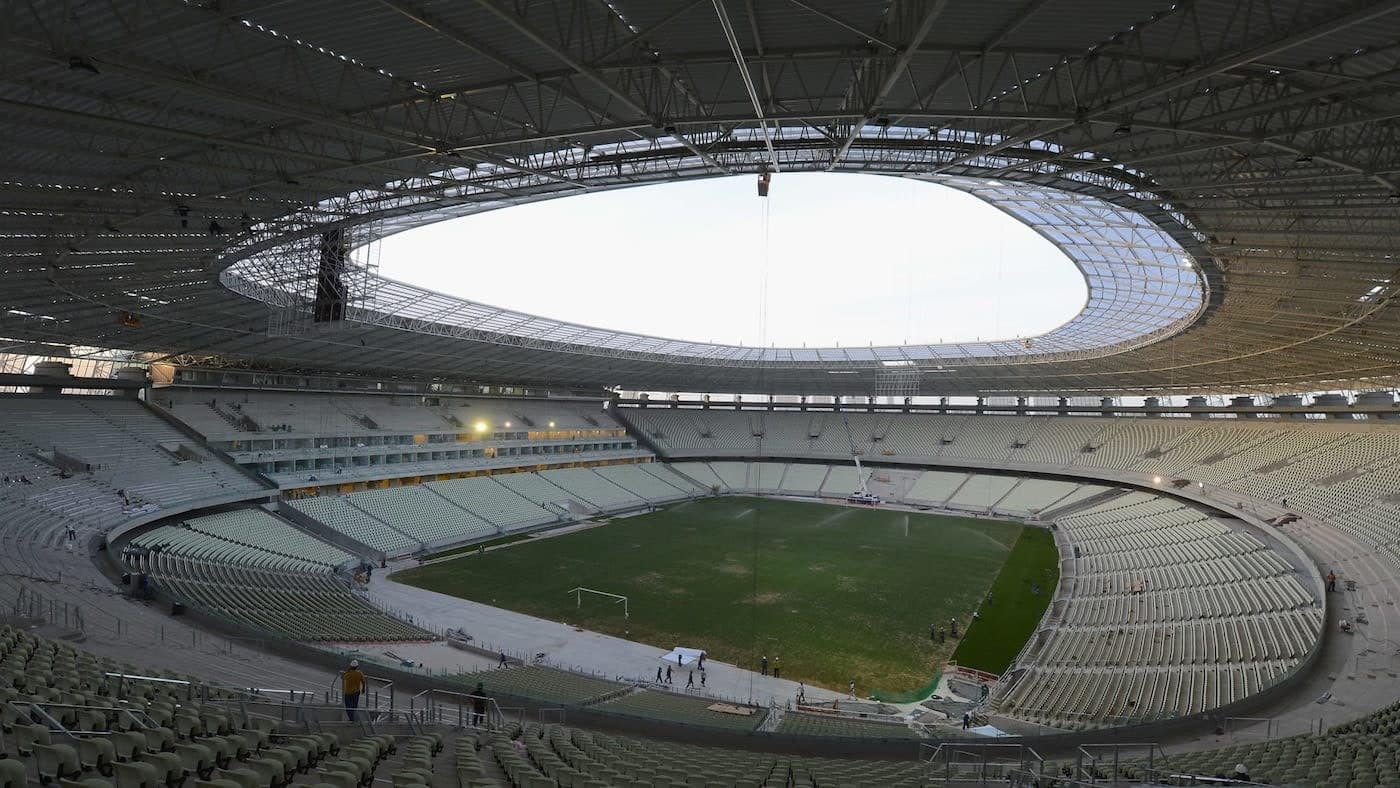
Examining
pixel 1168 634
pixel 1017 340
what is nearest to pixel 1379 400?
pixel 1017 340

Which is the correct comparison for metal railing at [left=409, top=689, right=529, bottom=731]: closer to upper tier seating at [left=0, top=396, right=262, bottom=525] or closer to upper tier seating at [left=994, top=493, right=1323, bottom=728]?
upper tier seating at [left=994, top=493, right=1323, bottom=728]

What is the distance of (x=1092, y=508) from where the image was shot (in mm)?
48375

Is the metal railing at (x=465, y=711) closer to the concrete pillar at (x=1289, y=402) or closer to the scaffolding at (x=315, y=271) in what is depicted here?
the scaffolding at (x=315, y=271)

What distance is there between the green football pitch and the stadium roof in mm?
13370

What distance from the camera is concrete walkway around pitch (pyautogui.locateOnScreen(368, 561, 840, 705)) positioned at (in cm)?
2092

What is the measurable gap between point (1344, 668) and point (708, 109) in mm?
18564

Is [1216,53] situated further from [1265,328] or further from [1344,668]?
[1265,328]

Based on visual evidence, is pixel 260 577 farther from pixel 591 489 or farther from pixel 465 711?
pixel 591 489

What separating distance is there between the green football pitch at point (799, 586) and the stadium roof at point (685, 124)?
13.4 meters

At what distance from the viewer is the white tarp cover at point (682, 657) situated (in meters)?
22.2

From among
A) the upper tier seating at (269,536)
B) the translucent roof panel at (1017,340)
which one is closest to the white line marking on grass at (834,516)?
the translucent roof panel at (1017,340)

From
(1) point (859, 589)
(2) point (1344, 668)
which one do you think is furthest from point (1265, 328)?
(1) point (859, 589)

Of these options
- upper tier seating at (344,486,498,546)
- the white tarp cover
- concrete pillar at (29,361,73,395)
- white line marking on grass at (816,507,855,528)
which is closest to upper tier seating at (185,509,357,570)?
upper tier seating at (344,486,498,546)

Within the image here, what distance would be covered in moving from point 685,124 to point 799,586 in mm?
24012
